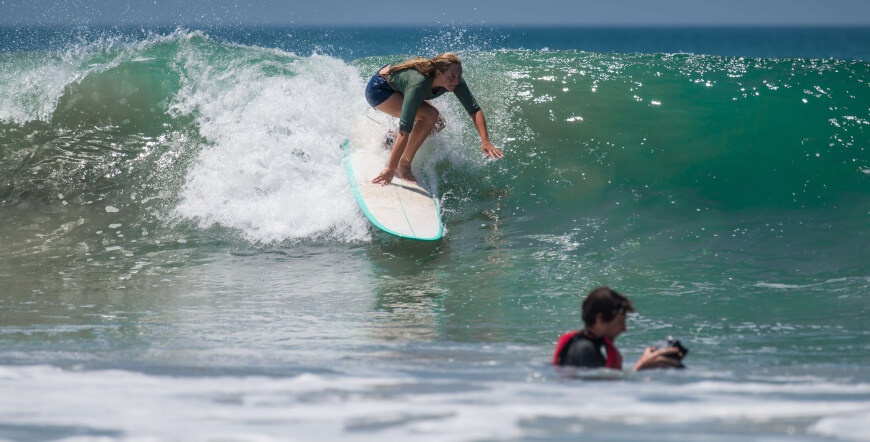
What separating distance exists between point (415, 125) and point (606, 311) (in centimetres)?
387

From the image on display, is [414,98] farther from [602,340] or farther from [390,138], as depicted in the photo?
[602,340]

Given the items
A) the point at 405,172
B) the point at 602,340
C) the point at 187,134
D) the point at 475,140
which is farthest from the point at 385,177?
the point at 602,340

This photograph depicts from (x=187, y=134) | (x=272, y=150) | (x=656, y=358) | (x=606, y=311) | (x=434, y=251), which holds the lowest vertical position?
(x=434, y=251)

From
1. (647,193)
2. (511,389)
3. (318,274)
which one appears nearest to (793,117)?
(647,193)

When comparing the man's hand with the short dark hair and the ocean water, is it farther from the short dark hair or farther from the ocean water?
the short dark hair

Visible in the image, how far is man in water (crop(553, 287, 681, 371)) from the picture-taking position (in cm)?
275

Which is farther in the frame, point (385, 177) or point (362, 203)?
point (385, 177)

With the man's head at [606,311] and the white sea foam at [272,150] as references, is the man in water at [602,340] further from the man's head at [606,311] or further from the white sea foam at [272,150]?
the white sea foam at [272,150]

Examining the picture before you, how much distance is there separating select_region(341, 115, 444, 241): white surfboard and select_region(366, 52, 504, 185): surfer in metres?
0.14

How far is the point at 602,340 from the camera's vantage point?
2816 millimetres

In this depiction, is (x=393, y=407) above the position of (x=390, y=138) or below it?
below

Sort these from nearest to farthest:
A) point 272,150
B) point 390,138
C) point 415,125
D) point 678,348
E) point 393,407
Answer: point 393,407, point 678,348, point 415,125, point 390,138, point 272,150

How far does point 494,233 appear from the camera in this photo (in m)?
6.27

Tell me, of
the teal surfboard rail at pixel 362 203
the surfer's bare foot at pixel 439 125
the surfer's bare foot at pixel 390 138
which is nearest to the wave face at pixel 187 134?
the teal surfboard rail at pixel 362 203
